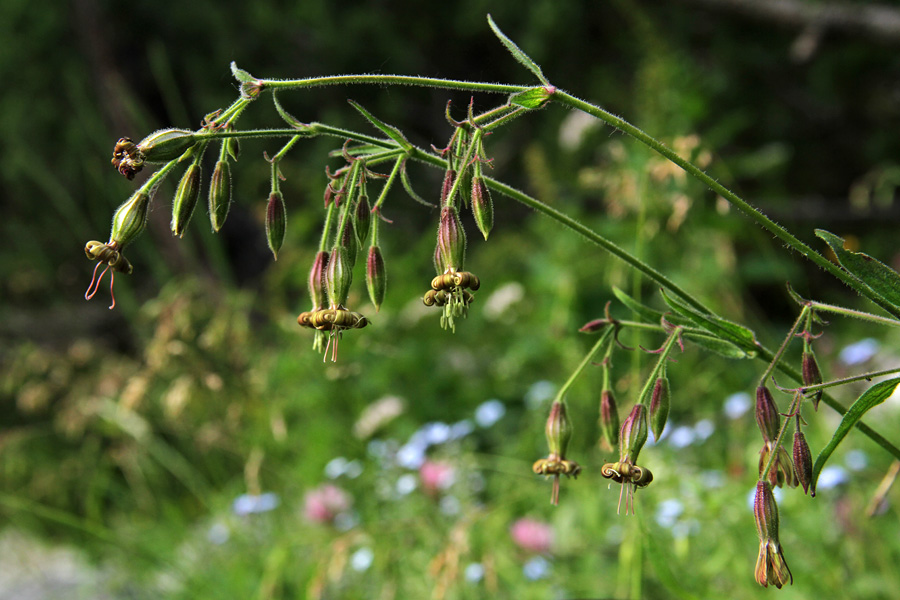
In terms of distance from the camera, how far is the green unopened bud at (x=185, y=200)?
3.56ft

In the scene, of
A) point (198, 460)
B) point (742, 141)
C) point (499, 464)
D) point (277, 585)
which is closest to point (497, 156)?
point (742, 141)

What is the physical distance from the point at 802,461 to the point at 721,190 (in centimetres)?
37

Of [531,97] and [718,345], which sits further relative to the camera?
[718,345]

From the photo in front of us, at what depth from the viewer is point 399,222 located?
5.30 meters

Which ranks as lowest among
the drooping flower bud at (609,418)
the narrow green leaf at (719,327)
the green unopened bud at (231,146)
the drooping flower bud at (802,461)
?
the drooping flower bud at (802,461)

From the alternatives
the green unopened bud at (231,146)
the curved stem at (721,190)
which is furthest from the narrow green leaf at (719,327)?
the green unopened bud at (231,146)

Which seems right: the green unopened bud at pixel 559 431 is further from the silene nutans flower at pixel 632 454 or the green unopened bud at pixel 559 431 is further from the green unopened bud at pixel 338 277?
the green unopened bud at pixel 338 277

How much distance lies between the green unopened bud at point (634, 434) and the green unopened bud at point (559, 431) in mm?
133

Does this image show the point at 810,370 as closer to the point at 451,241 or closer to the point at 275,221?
the point at 451,241

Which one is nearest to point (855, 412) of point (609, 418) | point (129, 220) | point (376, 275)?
point (609, 418)

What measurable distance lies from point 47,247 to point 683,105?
4760mm

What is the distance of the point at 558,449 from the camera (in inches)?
46.7

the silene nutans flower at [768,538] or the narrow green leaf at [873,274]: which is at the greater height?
the narrow green leaf at [873,274]

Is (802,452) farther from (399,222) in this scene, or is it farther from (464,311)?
(399,222)
